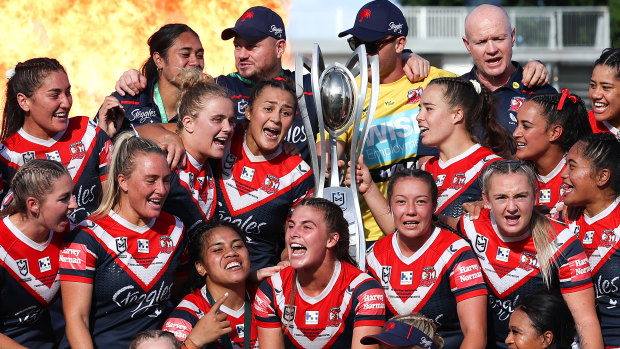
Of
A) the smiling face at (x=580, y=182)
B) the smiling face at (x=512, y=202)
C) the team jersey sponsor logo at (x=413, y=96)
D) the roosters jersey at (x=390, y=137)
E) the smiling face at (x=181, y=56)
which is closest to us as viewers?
the smiling face at (x=512, y=202)

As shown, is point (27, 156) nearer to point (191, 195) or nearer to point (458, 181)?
point (191, 195)

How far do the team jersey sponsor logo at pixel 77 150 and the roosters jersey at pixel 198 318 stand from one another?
1279 millimetres

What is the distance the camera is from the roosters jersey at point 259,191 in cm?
616

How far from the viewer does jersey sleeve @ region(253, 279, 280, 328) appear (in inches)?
212

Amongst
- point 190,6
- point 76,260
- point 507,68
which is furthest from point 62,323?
point 190,6

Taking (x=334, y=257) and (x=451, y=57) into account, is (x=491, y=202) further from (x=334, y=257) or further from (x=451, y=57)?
(x=451, y=57)

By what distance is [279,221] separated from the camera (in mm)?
A: 6227

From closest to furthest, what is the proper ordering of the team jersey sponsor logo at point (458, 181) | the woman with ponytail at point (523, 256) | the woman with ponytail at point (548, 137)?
the woman with ponytail at point (523, 256)
the team jersey sponsor logo at point (458, 181)
the woman with ponytail at point (548, 137)

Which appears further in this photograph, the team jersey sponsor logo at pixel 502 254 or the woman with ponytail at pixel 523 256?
the team jersey sponsor logo at pixel 502 254

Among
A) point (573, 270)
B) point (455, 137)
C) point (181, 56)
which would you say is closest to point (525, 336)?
point (573, 270)

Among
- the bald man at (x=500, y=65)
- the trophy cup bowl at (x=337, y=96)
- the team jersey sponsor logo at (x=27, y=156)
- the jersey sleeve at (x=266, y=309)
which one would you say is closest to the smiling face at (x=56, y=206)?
the team jersey sponsor logo at (x=27, y=156)

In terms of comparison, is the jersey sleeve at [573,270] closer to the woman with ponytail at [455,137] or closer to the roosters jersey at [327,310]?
the woman with ponytail at [455,137]

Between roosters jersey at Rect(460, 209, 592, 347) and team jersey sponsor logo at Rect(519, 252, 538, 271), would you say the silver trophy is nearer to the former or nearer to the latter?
roosters jersey at Rect(460, 209, 592, 347)

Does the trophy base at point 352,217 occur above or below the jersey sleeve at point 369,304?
above
